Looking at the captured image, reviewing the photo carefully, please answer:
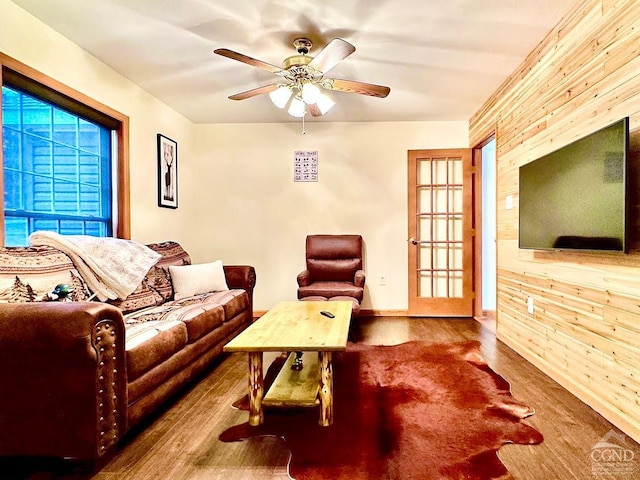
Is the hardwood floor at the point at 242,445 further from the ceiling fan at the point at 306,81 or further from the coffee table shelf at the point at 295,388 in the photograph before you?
the ceiling fan at the point at 306,81

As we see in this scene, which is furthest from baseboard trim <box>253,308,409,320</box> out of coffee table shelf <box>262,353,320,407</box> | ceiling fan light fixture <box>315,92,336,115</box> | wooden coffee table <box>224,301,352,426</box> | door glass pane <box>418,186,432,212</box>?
ceiling fan light fixture <box>315,92,336,115</box>

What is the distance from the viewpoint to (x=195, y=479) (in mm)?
1567

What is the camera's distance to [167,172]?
4188 mm

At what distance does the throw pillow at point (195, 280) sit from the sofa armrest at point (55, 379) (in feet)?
5.41

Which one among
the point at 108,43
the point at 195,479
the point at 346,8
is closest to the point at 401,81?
the point at 346,8

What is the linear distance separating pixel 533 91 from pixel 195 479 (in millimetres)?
3324

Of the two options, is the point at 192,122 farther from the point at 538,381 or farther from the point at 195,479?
the point at 538,381

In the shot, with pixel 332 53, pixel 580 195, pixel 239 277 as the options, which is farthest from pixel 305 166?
pixel 580 195

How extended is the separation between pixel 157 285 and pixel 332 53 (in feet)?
7.17

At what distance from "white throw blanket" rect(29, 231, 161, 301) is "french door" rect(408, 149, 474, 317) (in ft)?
10.3

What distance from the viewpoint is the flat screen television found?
188 centimetres

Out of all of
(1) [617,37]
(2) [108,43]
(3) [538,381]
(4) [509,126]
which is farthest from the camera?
(4) [509,126]

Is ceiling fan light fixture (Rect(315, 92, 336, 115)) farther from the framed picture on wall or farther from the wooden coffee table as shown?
the framed picture on wall

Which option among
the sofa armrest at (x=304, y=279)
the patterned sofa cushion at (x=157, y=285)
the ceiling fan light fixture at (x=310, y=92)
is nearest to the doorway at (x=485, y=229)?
the sofa armrest at (x=304, y=279)
